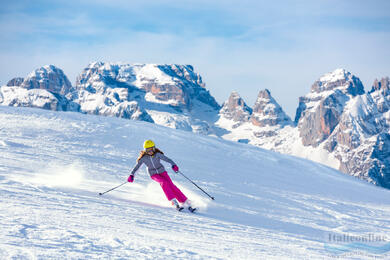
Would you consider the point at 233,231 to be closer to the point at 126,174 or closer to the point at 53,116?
the point at 126,174

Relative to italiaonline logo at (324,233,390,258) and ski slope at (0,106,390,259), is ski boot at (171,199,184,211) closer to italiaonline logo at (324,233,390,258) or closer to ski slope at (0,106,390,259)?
ski slope at (0,106,390,259)

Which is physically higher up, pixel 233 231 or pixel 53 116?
pixel 53 116

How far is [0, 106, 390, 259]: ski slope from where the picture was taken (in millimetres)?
6426

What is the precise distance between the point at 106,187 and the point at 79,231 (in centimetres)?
555

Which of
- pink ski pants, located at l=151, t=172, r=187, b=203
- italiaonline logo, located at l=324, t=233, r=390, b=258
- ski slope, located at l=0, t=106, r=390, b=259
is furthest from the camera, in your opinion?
pink ski pants, located at l=151, t=172, r=187, b=203

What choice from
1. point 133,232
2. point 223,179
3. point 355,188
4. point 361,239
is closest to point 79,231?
point 133,232

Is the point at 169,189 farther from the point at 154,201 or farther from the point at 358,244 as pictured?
the point at 358,244

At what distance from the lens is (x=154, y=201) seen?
36.5 feet

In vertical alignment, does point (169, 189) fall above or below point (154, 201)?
above

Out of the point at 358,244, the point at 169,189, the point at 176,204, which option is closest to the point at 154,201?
the point at 169,189

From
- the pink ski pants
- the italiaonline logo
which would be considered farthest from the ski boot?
the italiaonline logo

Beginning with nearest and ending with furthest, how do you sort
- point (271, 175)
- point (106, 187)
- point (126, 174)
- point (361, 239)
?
point (361, 239), point (106, 187), point (126, 174), point (271, 175)

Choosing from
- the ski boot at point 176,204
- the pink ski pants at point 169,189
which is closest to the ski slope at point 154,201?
the ski boot at point 176,204

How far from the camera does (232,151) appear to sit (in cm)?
2420
